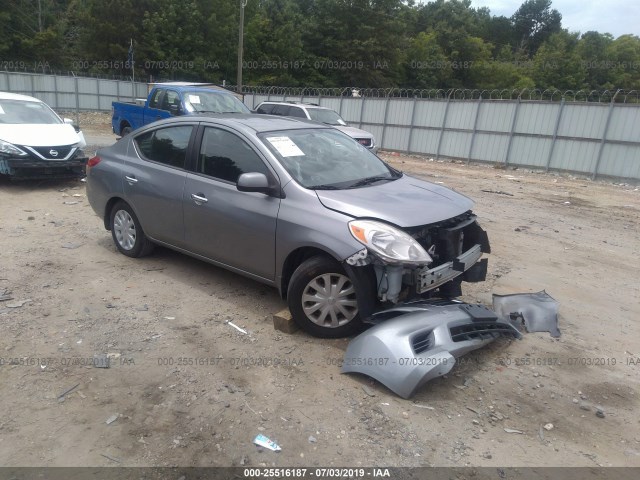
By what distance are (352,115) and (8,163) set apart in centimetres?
1576

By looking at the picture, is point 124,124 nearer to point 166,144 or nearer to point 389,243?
point 166,144

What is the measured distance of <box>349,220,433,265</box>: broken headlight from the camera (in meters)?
3.51

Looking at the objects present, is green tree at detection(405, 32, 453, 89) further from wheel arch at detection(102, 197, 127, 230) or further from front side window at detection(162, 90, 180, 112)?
wheel arch at detection(102, 197, 127, 230)

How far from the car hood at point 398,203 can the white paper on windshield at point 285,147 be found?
563mm

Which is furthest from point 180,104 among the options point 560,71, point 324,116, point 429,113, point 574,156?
point 560,71

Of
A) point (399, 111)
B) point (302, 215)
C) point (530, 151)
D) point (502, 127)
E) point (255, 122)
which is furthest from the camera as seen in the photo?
point (399, 111)

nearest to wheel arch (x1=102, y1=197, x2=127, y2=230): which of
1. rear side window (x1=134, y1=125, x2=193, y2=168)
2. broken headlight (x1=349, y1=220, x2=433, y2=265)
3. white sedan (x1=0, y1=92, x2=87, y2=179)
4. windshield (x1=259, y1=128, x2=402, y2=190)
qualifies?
rear side window (x1=134, y1=125, x2=193, y2=168)

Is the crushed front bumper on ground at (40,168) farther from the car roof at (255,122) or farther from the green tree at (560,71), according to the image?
the green tree at (560,71)

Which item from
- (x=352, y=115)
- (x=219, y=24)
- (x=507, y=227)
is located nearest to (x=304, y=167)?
(x=507, y=227)

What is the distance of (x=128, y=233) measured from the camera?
18.6 feet

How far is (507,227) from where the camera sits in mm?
8164

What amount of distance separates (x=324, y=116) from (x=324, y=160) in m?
10.5

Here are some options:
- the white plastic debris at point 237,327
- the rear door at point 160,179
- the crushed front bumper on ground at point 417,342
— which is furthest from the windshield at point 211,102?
the crushed front bumper on ground at point 417,342

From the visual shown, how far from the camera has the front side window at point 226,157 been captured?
4398mm
